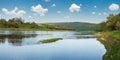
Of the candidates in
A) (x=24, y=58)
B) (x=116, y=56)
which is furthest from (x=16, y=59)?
(x=116, y=56)

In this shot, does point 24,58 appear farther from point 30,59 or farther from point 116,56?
point 116,56

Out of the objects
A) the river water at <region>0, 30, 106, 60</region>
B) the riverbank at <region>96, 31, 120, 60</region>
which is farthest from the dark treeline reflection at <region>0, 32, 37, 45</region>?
the riverbank at <region>96, 31, 120, 60</region>

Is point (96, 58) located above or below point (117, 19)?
below

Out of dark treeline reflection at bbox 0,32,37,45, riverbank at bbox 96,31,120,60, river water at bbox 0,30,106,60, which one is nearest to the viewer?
riverbank at bbox 96,31,120,60

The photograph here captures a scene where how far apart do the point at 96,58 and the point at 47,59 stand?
7.18 metres

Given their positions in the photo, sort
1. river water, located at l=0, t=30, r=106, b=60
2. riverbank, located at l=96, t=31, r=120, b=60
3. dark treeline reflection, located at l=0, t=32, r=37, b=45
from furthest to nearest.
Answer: dark treeline reflection, located at l=0, t=32, r=37, b=45
river water, located at l=0, t=30, r=106, b=60
riverbank, located at l=96, t=31, r=120, b=60

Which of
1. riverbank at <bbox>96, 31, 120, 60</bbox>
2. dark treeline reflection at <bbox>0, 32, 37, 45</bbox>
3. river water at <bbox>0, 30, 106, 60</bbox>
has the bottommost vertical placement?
river water at <bbox>0, 30, 106, 60</bbox>

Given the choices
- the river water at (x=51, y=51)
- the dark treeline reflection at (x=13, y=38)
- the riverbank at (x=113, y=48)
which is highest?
the riverbank at (x=113, y=48)

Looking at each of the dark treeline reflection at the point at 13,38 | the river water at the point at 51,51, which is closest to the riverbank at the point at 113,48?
the river water at the point at 51,51

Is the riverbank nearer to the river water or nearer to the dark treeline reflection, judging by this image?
the river water

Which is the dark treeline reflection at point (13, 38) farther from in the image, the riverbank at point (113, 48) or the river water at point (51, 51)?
the riverbank at point (113, 48)

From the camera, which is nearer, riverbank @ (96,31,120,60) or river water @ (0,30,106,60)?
riverbank @ (96,31,120,60)

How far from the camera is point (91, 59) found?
37.4 meters

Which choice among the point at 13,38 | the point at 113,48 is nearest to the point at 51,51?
the point at 113,48
